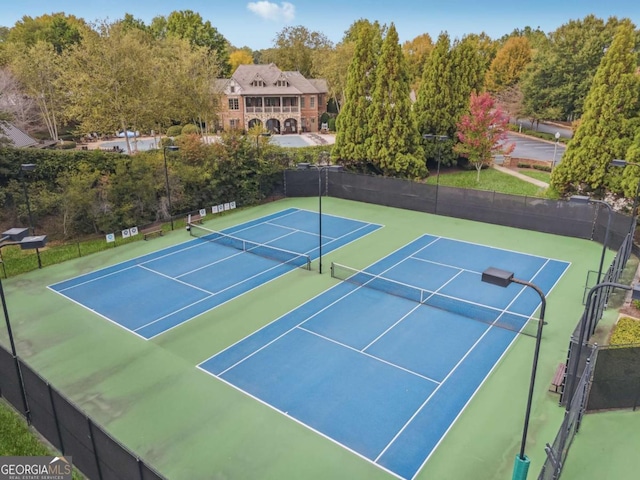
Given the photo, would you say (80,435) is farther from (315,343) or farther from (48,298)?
(48,298)

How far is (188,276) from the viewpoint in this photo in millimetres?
20062

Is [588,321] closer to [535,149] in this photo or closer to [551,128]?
[535,149]

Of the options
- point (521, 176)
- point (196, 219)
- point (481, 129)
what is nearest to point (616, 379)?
point (196, 219)

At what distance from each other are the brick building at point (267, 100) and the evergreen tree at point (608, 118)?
38.5 meters

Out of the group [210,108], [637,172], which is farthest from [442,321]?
[210,108]

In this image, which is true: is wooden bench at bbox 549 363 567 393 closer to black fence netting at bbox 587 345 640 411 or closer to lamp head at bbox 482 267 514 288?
black fence netting at bbox 587 345 640 411

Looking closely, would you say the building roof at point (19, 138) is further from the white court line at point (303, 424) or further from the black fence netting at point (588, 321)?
the black fence netting at point (588, 321)

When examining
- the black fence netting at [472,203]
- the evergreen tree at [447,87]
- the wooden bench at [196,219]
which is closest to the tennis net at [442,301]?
the black fence netting at [472,203]

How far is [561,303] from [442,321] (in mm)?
4847

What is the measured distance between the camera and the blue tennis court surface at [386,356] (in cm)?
1144

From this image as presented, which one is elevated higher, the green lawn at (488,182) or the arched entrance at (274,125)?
the arched entrance at (274,125)

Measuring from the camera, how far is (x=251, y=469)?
1016 centimetres

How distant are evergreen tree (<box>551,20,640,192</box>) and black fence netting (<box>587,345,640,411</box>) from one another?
16.7 metres

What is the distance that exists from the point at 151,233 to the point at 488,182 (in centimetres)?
2316
